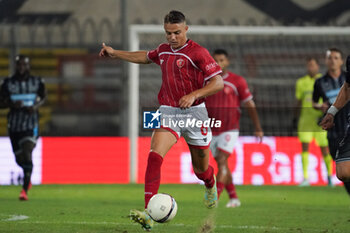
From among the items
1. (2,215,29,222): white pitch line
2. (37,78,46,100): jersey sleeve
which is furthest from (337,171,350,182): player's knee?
(37,78,46,100): jersey sleeve

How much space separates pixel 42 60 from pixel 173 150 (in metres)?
5.83

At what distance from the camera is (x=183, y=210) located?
360 inches

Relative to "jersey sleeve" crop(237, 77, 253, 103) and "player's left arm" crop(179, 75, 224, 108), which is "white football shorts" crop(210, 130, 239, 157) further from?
"player's left arm" crop(179, 75, 224, 108)

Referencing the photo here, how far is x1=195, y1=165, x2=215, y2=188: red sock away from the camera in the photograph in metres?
7.47

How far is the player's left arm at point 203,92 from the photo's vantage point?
6.25m

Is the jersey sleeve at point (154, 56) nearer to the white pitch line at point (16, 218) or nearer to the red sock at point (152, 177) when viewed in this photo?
the red sock at point (152, 177)

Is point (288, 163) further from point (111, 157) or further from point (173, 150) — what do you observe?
point (111, 157)

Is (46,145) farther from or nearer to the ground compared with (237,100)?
nearer to the ground

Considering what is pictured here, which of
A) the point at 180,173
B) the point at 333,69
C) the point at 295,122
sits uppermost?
the point at 333,69

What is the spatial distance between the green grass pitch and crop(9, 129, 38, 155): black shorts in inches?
28.3

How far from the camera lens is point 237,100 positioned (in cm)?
1005

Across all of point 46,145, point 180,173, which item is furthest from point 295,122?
point 46,145

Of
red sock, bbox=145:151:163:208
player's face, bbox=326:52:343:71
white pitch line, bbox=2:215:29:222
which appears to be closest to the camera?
red sock, bbox=145:151:163:208

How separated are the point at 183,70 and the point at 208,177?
1.24 m
